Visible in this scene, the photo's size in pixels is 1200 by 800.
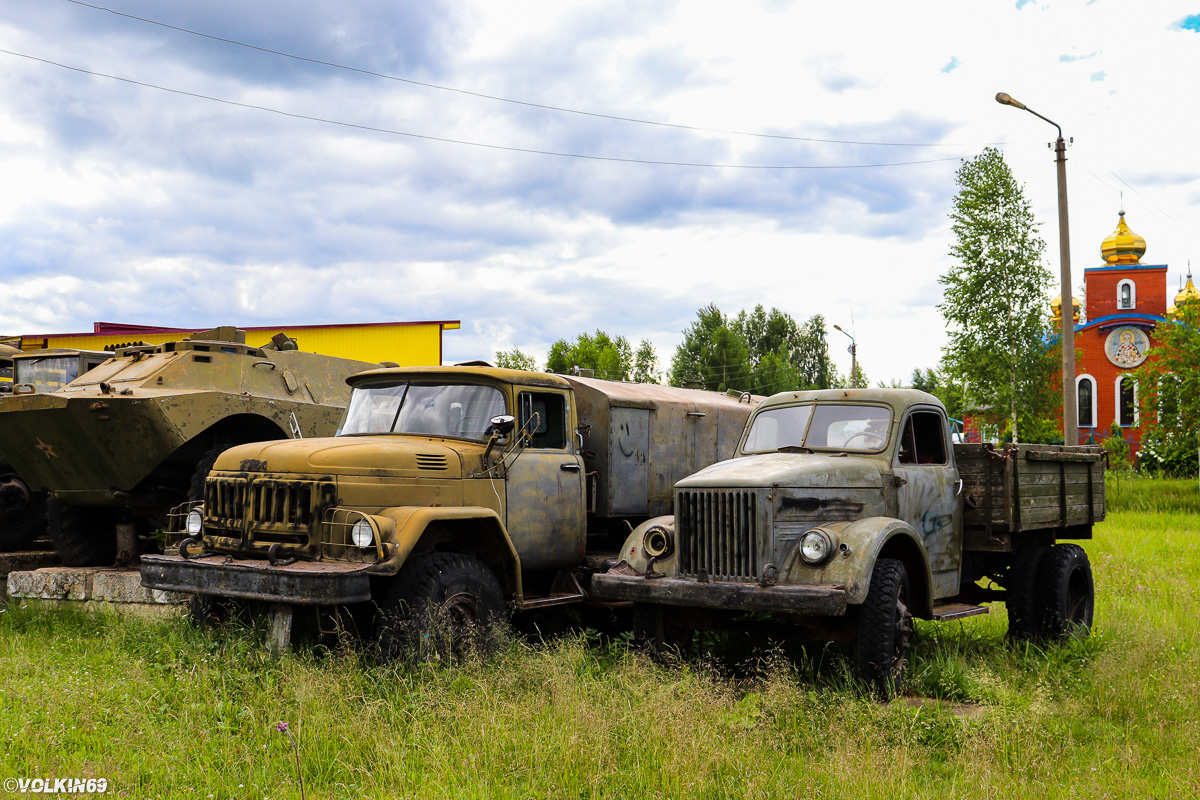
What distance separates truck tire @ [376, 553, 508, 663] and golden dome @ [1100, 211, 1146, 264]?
1726 inches

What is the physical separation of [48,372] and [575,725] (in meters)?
9.32

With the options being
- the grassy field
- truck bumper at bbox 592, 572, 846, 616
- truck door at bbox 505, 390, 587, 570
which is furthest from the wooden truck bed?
truck door at bbox 505, 390, 587, 570

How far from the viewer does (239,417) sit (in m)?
10.1

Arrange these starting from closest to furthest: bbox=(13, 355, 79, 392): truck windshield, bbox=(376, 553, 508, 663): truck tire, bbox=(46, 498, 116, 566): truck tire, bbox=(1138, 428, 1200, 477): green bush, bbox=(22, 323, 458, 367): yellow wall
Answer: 1. bbox=(376, 553, 508, 663): truck tire
2. bbox=(46, 498, 116, 566): truck tire
3. bbox=(13, 355, 79, 392): truck windshield
4. bbox=(22, 323, 458, 367): yellow wall
5. bbox=(1138, 428, 1200, 477): green bush

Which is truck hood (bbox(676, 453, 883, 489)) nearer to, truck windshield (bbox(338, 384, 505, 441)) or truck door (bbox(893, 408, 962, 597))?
truck door (bbox(893, 408, 962, 597))

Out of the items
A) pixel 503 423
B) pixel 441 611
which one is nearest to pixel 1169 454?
pixel 503 423

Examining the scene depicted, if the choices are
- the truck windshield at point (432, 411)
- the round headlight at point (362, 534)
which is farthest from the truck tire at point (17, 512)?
the round headlight at point (362, 534)

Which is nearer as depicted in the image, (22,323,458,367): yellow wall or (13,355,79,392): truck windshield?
(13,355,79,392): truck windshield

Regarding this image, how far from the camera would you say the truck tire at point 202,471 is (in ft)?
28.5

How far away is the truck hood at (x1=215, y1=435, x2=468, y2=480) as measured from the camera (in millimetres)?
6344

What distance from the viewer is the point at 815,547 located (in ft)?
20.4

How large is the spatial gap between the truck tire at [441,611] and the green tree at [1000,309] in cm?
2695

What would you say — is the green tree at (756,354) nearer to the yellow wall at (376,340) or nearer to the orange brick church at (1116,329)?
the orange brick church at (1116,329)

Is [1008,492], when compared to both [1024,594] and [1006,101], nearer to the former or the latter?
[1024,594]
